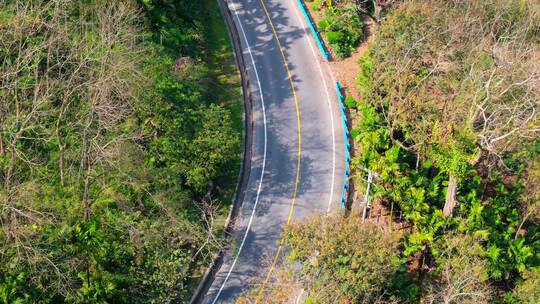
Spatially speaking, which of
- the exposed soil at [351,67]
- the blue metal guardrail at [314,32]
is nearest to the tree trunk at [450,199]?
the exposed soil at [351,67]

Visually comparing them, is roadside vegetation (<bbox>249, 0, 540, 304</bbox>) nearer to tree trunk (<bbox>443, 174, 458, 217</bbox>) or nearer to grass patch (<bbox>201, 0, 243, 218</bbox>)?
tree trunk (<bbox>443, 174, 458, 217</bbox>)

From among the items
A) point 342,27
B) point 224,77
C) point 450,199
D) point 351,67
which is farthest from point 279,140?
point 450,199

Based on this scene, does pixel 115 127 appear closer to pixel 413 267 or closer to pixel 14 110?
pixel 14 110

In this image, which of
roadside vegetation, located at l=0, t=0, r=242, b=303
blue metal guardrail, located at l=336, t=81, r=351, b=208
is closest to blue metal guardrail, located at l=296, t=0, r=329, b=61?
blue metal guardrail, located at l=336, t=81, r=351, b=208

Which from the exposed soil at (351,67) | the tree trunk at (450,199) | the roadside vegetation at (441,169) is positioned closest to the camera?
the roadside vegetation at (441,169)

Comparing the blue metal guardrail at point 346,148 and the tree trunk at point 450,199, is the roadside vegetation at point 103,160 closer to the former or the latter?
the blue metal guardrail at point 346,148

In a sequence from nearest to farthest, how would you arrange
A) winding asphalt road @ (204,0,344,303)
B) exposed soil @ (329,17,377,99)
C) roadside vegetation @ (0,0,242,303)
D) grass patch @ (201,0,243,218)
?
roadside vegetation @ (0,0,242,303)
winding asphalt road @ (204,0,344,303)
grass patch @ (201,0,243,218)
exposed soil @ (329,17,377,99)

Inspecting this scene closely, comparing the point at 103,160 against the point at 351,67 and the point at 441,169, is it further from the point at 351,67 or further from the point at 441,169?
the point at 351,67
